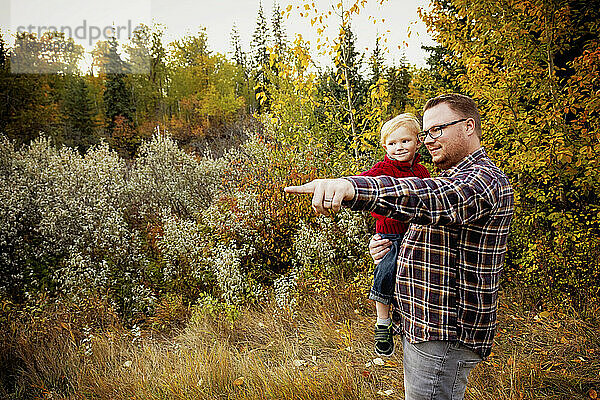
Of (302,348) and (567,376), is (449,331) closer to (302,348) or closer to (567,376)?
(567,376)

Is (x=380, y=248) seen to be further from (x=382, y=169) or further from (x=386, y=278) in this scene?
(x=382, y=169)

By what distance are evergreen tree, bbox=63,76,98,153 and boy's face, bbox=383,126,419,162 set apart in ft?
71.0

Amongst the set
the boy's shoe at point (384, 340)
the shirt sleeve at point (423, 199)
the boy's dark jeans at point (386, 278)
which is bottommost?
the boy's shoe at point (384, 340)

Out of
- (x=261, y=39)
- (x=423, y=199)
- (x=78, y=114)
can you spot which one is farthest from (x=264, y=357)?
(x=261, y=39)

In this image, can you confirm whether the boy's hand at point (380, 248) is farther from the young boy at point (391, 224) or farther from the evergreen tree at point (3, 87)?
the evergreen tree at point (3, 87)

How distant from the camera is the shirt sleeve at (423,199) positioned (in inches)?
43.4

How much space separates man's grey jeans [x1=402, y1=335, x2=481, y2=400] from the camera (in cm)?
145

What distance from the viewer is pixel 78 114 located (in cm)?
2216

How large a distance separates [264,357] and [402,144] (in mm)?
2469

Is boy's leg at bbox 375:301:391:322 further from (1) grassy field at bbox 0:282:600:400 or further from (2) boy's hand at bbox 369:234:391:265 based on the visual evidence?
(1) grassy field at bbox 0:282:600:400

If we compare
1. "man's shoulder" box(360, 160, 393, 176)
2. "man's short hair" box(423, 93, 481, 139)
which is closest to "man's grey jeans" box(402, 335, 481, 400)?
"man's short hair" box(423, 93, 481, 139)

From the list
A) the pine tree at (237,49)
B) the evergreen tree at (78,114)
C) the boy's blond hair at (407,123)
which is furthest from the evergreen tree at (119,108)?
the boy's blond hair at (407,123)

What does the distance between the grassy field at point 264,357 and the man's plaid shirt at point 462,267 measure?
5.54ft

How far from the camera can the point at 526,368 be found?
3031mm
